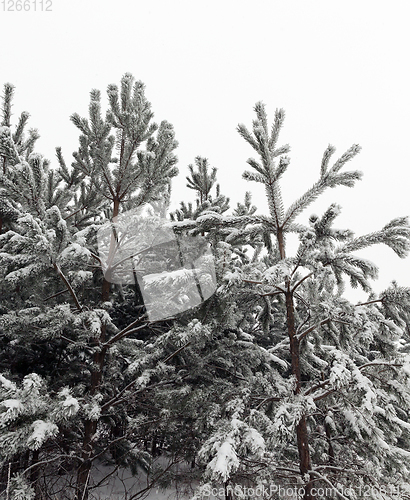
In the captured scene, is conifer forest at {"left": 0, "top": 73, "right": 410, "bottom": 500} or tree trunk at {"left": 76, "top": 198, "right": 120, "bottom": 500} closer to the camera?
conifer forest at {"left": 0, "top": 73, "right": 410, "bottom": 500}

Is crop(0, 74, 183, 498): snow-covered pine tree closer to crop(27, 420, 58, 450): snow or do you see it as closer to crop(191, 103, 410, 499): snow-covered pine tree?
crop(27, 420, 58, 450): snow

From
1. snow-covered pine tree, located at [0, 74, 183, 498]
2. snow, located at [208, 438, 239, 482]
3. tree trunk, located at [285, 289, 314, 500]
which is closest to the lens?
snow, located at [208, 438, 239, 482]

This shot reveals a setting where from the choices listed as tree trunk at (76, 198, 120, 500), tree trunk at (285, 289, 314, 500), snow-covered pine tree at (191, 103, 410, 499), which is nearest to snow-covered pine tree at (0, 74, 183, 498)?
tree trunk at (76, 198, 120, 500)

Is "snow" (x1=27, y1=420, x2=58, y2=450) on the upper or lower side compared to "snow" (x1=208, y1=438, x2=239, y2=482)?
upper

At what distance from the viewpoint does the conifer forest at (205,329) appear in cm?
324

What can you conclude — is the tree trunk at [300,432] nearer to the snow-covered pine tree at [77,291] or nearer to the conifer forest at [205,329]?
the conifer forest at [205,329]

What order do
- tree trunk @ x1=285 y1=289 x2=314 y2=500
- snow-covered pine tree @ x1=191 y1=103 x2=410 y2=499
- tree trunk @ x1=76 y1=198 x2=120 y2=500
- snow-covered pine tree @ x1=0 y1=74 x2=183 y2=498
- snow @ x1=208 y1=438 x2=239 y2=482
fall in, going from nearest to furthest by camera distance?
snow @ x1=208 y1=438 x2=239 y2=482
snow-covered pine tree @ x1=191 y1=103 x2=410 y2=499
tree trunk @ x1=285 y1=289 x2=314 y2=500
snow-covered pine tree @ x1=0 y1=74 x2=183 y2=498
tree trunk @ x1=76 y1=198 x2=120 y2=500

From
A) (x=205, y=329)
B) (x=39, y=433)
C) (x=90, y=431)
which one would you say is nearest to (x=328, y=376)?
(x=205, y=329)

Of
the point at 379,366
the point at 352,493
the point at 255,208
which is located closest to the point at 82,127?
the point at 255,208

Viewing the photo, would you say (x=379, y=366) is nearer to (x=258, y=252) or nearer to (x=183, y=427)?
(x=183, y=427)

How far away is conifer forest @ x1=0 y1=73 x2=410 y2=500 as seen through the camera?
3.24m

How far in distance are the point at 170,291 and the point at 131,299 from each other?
3.82 meters

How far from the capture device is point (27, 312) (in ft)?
14.9

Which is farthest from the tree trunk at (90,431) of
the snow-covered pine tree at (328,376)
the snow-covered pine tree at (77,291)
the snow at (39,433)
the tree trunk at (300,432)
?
the tree trunk at (300,432)
